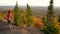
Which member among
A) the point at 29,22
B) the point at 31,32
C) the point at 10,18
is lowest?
the point at 29,22

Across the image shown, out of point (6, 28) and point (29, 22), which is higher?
point (6, 28)

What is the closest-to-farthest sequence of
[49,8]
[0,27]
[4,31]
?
[4,31]
[0,27]
[49,8]

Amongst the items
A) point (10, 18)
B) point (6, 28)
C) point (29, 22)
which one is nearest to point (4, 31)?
point (6, 28)

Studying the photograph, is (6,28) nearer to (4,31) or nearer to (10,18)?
(4,31)

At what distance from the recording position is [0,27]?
26500 millimetres

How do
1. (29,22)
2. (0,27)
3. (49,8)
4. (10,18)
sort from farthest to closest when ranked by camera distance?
(29,22)
(49,8)
(0,27)
(10,18)

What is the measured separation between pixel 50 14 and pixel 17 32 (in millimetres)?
65206

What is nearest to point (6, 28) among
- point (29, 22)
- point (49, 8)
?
point (49, 8)

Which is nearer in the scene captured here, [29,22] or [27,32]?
[27,32]

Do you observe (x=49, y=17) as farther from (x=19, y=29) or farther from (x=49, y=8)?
(x=19, y=29)

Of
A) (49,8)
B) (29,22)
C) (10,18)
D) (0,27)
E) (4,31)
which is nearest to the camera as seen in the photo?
(10,18)

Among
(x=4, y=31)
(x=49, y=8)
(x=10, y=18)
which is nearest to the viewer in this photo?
(x=10, y=18)

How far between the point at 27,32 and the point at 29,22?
72894 mm

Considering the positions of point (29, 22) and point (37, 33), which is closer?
point (37, 33)
